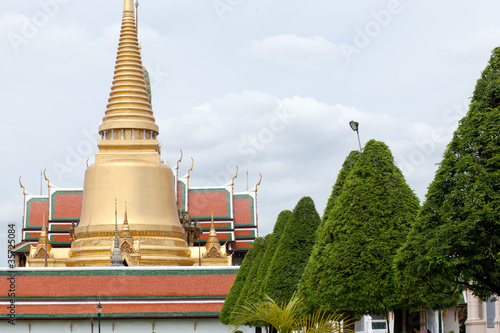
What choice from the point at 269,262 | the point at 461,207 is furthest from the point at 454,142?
the point at 269,262

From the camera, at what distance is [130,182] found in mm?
55000

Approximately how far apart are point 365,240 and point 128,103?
38154mm

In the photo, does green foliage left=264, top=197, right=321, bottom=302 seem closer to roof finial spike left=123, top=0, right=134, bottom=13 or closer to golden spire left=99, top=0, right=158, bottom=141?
golden spire left=99, top=0, right=158, bottom=141

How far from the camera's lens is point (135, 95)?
2218 inches

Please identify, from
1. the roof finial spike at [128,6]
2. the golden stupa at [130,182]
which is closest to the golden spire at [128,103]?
the golden stupa at [130,182]

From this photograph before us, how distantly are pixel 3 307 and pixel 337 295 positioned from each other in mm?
29910

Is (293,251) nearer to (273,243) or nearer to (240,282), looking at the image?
(273,243)

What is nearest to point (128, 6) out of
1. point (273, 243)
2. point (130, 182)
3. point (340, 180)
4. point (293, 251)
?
point (130, 182)

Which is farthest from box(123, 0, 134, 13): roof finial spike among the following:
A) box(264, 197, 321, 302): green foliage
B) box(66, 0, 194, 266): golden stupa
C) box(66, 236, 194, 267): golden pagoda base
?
box(264, 197, 321, 302): green foliage

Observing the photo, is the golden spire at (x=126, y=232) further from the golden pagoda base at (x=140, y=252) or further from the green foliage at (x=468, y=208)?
the green foliage at (x=468, y=208)

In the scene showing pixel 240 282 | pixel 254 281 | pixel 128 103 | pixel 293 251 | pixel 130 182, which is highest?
pixel 128 103

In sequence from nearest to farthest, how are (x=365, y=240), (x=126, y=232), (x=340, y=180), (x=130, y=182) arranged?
(x=365, y=240)
(x=340, y=180)
(x=126, y=232)
(x=130, y=182)

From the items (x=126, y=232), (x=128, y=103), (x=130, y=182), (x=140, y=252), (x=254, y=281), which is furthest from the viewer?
(x=128, y=103)

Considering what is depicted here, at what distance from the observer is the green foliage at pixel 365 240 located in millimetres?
19156
